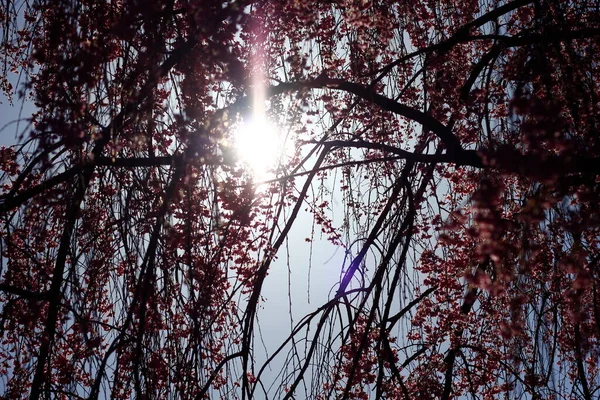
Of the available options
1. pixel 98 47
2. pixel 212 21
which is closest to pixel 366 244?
pixel 212 21

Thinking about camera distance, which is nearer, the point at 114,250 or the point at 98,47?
the point at 98,47

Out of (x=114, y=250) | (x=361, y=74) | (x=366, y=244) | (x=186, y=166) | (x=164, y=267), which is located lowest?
(x=164, y=267)

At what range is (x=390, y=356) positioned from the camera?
2.84 m

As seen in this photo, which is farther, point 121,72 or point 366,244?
point 366,244

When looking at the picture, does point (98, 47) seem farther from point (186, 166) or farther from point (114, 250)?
point (114, 250)

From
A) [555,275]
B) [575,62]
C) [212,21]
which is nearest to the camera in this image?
[212,21]

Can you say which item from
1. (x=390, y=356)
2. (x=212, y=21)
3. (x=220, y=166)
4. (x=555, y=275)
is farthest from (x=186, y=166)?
(x=555, y=275)

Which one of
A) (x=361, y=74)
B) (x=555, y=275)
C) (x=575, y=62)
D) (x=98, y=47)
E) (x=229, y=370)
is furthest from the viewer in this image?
Answer: (x=361, y=74)

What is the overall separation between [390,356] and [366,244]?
2.20ft

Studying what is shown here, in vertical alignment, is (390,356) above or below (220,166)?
below

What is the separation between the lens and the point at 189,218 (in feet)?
6.44

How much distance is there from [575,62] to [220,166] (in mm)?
1624

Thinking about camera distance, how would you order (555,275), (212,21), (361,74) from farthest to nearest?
1. (361,74)
2. (555,275)
3. (212,21)

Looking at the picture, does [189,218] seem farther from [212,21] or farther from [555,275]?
[555,275]
